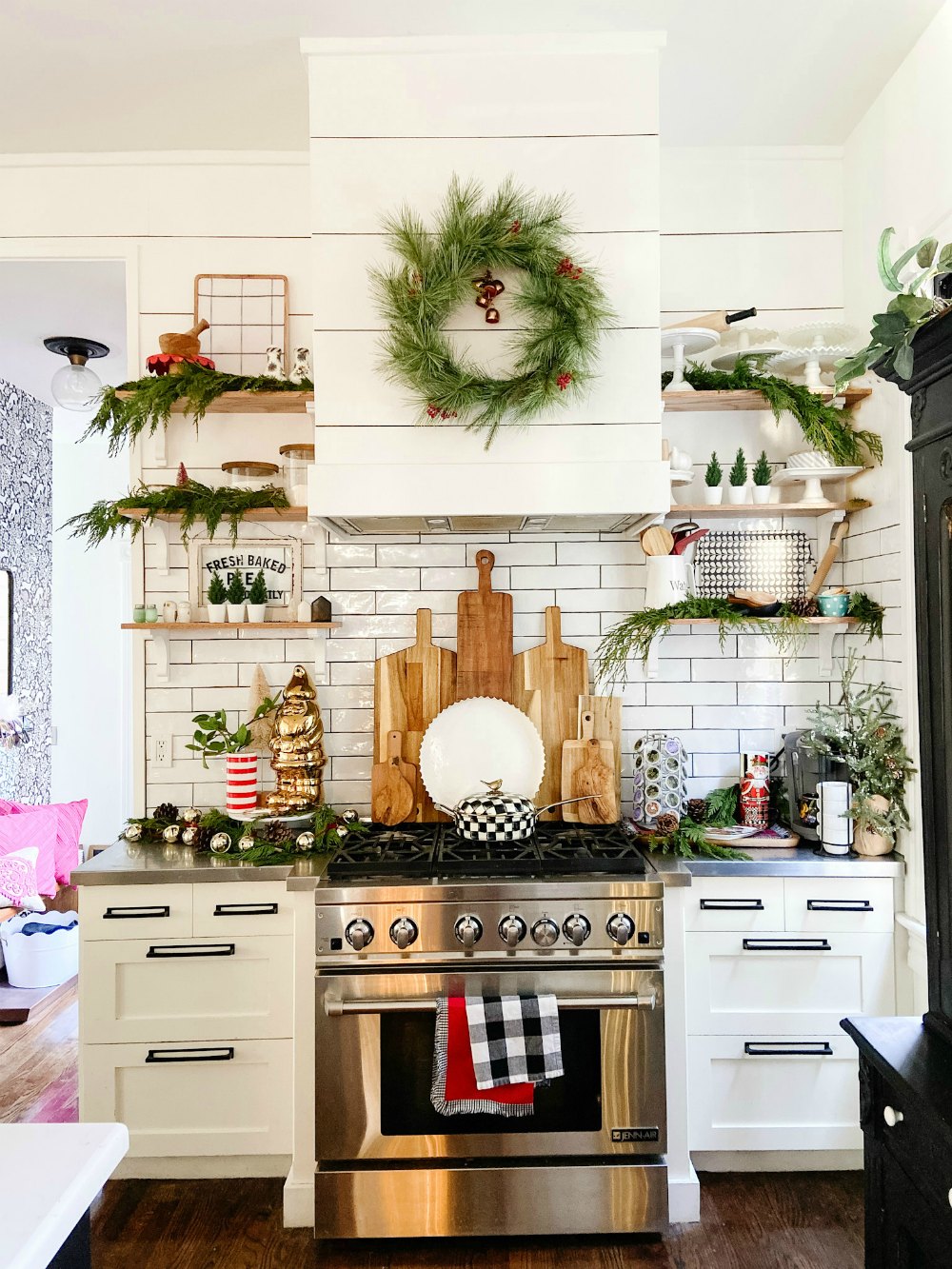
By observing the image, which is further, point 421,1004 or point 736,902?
point 736,902

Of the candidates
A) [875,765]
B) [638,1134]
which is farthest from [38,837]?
Result: [875,765]

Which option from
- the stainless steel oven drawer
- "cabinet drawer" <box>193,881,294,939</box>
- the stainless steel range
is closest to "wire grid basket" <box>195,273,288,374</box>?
"cabinet drawer" <box>193,881,294,939</box>

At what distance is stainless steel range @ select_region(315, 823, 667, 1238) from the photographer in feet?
7.30

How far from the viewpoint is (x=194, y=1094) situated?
2449 mm

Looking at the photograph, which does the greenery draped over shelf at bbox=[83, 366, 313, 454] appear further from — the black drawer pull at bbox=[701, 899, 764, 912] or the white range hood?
the black drawer pull at bbox=[701, 899, 764, 912]

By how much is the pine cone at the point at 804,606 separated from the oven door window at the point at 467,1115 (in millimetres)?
1342

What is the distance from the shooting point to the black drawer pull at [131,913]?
8.00ft

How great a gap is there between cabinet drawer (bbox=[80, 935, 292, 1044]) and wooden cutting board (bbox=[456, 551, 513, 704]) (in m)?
0.98


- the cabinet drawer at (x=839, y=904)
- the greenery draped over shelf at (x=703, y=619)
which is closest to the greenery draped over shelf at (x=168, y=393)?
the greenery draped over shelf at (x=703, y=619)

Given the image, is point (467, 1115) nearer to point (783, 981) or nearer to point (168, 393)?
point (783, 981)

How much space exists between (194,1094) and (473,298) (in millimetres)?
2323

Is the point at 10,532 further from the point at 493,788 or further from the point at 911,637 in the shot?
the point at 911,637

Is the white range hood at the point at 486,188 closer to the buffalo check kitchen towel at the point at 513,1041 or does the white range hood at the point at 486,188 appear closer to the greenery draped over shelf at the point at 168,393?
the greenery draped over shelf at the point at 168,393

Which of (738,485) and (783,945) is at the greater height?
(738,485)
